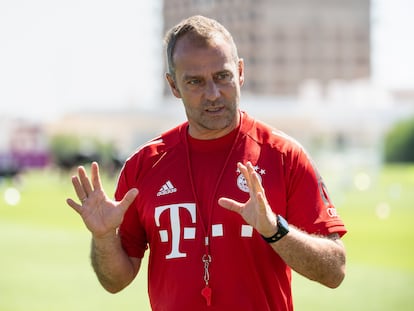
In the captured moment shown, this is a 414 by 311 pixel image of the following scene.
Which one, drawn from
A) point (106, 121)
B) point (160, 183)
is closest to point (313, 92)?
point (106, 121)

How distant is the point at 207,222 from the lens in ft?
9.96

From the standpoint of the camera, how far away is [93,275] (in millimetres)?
10000

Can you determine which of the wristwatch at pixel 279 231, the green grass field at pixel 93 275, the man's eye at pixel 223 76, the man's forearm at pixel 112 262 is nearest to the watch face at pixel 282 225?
the wristwatch at pixel 279 231

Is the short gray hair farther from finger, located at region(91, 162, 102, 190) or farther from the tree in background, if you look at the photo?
the tree in background

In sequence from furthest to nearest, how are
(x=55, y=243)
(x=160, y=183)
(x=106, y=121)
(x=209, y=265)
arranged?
(x=106, y=121) → (x=55, y=243) → (x=160, y=183) → (x=209, y=265)

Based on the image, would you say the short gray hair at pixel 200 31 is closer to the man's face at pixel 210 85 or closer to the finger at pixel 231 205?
the man's face at pixel 210 85

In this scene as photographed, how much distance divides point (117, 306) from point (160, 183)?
5.27 m

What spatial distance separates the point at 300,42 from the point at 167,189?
113 meters

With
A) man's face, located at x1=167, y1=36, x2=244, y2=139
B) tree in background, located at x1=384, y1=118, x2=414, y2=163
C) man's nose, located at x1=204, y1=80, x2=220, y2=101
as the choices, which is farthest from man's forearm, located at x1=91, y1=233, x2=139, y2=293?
tree in background, located at x1=384, y1=118, x2=414, y2=163

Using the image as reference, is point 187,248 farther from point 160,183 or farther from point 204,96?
point 204,96

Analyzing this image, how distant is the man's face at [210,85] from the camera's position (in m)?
3.08

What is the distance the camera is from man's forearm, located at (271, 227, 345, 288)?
2.84m

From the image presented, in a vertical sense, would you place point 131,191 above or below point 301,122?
above

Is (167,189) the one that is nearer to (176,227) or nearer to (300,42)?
(176,227)
